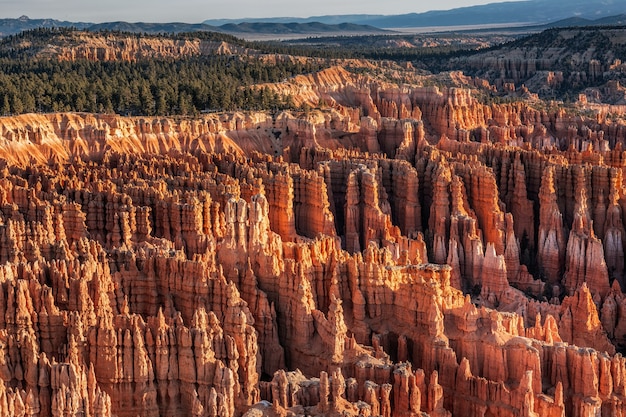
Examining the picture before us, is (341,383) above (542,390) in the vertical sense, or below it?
above

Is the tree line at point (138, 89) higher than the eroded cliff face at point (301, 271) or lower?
higher

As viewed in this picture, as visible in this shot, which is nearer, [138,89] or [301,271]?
[301,271]

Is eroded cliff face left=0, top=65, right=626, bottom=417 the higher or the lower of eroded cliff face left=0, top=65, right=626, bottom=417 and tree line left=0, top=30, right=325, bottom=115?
the lower

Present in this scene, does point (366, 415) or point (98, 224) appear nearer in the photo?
point (366, 415)

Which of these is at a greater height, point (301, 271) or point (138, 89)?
point (138, 89)

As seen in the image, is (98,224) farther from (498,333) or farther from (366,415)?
(366,415)

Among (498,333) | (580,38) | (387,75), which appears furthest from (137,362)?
(580,38)

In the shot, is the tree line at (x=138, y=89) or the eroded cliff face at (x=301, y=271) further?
the tree line at (x=138, y=89)

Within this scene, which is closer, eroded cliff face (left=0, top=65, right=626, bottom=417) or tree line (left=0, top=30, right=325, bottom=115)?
eroded cliff face (left=0, top=65, right=626, bottom=417)
